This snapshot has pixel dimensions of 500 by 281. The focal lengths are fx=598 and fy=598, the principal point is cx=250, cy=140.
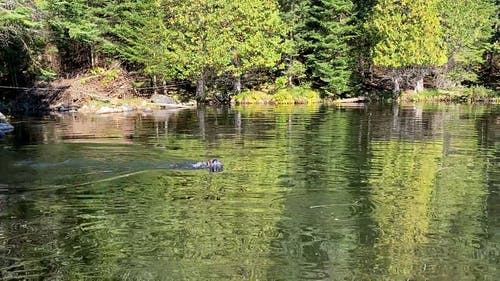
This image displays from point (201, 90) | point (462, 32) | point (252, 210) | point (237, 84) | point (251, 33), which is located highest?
point (462, 32)

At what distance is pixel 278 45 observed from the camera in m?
52.6

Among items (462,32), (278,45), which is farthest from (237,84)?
(462,32)

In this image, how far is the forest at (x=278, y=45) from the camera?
4956 cm

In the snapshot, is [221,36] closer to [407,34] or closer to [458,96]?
[407,34]

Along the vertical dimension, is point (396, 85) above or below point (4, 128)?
above

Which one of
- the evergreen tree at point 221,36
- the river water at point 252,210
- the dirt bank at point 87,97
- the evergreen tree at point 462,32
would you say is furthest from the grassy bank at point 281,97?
the river water at point 252,210

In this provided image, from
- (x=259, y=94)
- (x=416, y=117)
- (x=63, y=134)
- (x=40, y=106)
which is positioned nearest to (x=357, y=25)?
(x=259, y=94)

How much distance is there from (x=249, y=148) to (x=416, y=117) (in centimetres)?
1676

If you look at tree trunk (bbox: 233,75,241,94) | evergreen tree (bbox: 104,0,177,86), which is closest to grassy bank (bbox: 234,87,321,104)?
tree trunk (bbox: 233,75,241,94)

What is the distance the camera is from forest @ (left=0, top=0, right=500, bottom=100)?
49.6m

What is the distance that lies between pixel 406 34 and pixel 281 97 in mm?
12319

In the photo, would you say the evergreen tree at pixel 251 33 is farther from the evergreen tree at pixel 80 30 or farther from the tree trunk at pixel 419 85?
the tree trunk at pixel 419 85

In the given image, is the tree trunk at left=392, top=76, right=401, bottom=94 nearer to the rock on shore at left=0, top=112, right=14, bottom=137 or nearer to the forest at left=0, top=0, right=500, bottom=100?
the forest at left=0, top=0, right=500, bottom=100

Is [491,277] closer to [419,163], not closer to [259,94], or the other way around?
[419,163]
